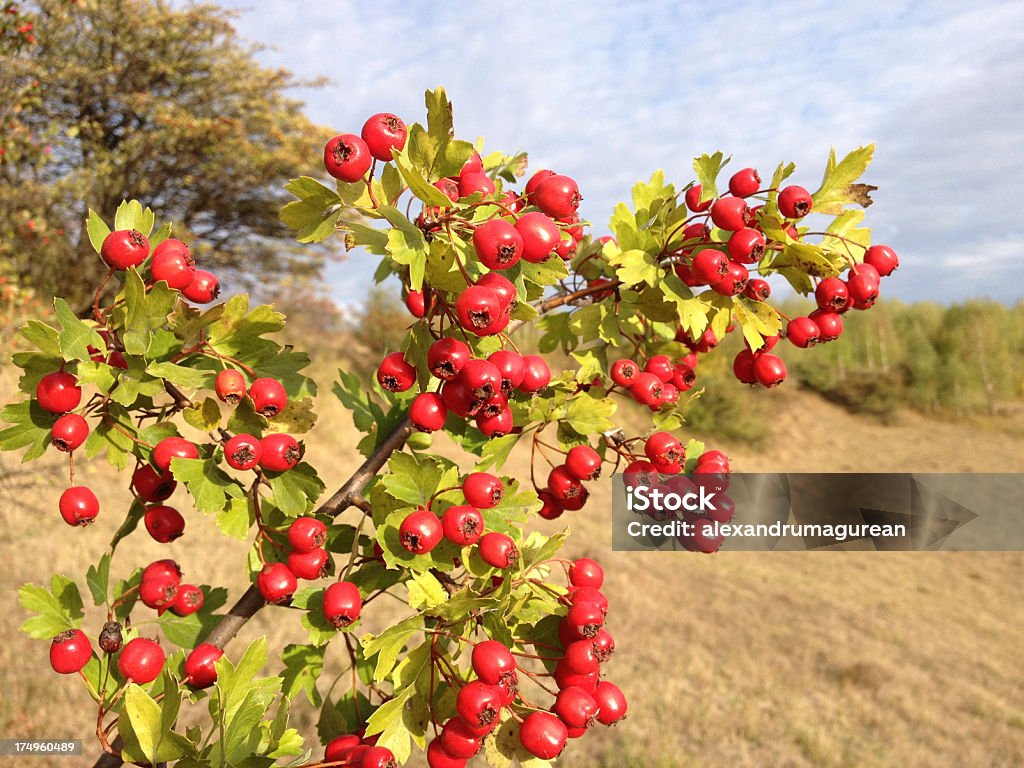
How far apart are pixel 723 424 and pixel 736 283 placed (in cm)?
2067

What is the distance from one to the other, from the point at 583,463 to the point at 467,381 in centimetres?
→ 55

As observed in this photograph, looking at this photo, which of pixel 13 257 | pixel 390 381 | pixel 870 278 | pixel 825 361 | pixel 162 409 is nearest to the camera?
pixel 390 381

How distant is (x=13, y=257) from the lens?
36.6 ft

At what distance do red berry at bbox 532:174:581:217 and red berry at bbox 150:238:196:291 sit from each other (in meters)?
0.72

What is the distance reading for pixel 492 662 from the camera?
1.13 m

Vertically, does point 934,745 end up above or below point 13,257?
below

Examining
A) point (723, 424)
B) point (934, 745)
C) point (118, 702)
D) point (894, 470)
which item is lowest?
point (934, 745)

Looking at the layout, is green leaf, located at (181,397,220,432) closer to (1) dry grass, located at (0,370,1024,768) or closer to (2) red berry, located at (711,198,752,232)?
(2) red berry, located at (711,198,752,232)

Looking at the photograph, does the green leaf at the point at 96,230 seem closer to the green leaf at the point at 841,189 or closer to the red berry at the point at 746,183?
the red berry at the point at 746,183

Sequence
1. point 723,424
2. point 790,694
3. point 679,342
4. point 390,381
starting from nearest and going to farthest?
1. point 390,381
2. point 679,342
3. point 790,694
4. point 723,424

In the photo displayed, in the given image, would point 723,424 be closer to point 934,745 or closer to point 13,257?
point 934,745

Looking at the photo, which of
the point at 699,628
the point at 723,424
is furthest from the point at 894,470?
the point at 699,628

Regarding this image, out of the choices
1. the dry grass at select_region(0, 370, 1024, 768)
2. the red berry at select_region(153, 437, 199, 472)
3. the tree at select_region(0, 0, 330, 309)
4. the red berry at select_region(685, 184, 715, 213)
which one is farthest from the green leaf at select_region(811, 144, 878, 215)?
the tree at select_region(0, 0, 330, 309)

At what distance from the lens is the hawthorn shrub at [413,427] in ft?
3.64
